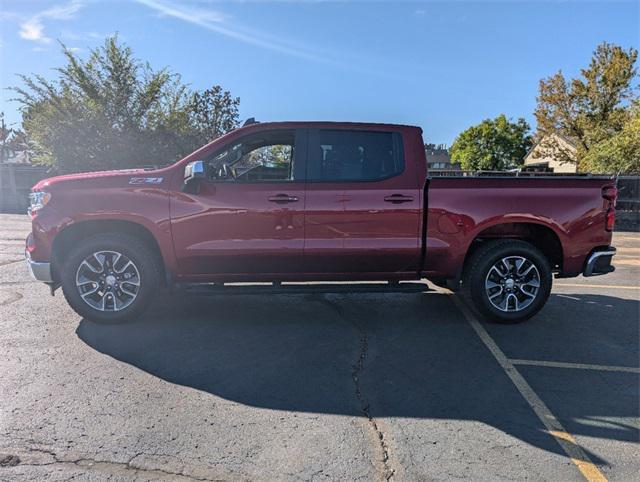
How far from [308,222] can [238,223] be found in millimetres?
706

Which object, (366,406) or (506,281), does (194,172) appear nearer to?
(366,406)

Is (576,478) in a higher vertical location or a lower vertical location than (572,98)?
lower

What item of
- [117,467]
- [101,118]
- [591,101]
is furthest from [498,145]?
[117,467]

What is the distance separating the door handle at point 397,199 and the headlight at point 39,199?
11.1 ft

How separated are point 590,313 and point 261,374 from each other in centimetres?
420

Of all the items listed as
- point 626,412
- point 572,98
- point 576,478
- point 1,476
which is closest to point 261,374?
point 1,476

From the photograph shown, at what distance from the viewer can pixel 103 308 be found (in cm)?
482

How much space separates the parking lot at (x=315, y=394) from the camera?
274cm

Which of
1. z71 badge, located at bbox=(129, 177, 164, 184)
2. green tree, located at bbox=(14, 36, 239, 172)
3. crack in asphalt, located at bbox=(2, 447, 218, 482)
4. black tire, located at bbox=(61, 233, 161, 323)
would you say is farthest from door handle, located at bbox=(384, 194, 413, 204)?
green tree, located at bbox=(14, 36, 239, 172)

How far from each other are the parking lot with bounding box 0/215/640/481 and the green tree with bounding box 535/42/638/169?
23.8 m

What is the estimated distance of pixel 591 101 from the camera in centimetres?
2727

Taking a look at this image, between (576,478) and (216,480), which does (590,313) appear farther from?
(216,480)

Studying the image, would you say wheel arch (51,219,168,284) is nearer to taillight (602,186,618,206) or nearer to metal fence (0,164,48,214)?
taillight (602,186,618,206)

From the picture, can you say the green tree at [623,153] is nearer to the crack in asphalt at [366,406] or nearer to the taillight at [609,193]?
the taillight at [609,193]
